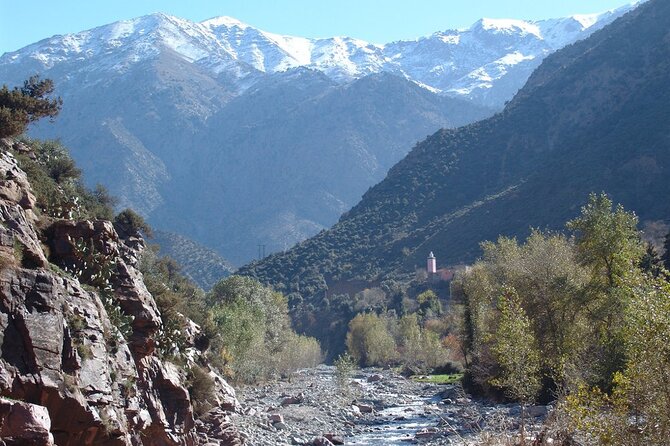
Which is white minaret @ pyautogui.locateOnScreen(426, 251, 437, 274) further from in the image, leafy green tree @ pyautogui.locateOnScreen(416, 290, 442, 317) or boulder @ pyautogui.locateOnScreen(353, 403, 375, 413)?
boulder @ pyautogui.locateOnScreen(353, 403, 375, 413)

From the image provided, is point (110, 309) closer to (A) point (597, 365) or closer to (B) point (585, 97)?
(A) point (597, 365)

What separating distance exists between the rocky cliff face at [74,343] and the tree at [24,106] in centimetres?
409

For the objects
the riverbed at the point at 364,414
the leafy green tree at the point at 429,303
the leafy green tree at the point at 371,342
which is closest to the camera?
the riverbed at the point at 364,414

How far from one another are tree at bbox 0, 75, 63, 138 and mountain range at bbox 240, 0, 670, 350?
77.3 metres

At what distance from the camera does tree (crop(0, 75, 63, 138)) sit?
33.6m

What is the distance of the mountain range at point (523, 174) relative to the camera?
112 m

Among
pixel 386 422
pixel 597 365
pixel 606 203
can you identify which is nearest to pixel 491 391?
pixel 386 422

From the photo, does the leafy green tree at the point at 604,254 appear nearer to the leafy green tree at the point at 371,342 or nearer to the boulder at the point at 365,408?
the boulder at the point at 365,408

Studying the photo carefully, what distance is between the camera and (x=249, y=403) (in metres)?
59.9

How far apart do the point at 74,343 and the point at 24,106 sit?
17.6 metres

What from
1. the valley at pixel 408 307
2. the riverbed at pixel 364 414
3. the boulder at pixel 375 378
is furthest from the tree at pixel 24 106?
the boulder at pixel 375 378

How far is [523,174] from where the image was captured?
141500 millimetres

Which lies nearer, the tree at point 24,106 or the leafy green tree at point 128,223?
the tree at point 24,106

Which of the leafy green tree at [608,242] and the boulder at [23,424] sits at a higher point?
the leafy green tree at [608,242]
